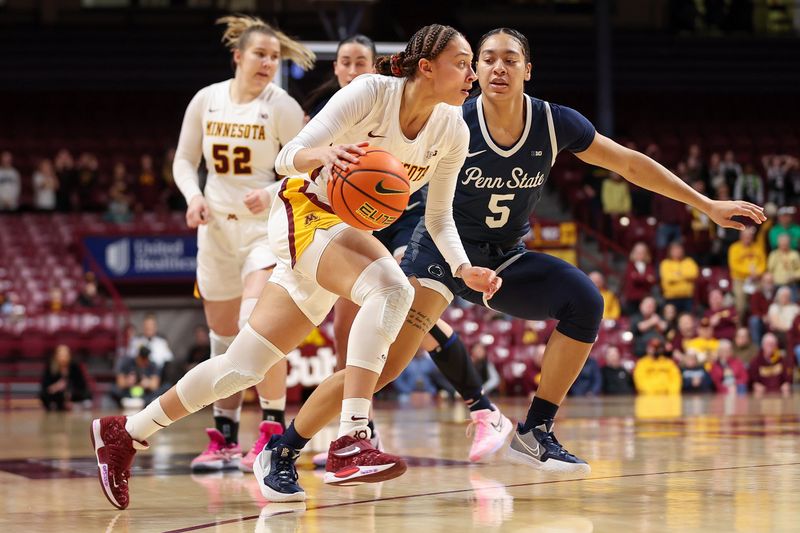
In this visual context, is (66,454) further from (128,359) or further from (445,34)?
(128,359)

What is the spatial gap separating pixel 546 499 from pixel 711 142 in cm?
1918

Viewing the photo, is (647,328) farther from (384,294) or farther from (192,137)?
(384,294)

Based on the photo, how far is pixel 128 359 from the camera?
1433 centimetres

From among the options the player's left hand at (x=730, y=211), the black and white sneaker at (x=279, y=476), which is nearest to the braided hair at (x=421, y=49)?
the player's left hand at (x=730, y=211)

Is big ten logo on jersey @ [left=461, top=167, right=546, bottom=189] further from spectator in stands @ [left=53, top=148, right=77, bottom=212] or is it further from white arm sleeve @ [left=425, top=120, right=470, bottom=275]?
spectator in stands @ [left=53, top=148, right=77, bottom=212]

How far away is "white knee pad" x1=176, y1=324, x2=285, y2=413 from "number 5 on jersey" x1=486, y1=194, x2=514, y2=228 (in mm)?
1374

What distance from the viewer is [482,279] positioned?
4715mm

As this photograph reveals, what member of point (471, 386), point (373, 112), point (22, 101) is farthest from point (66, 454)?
point (22, 101)

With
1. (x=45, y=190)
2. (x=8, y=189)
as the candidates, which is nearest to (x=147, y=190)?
(x=45, y=190)

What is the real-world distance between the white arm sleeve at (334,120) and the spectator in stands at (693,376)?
36.5ft

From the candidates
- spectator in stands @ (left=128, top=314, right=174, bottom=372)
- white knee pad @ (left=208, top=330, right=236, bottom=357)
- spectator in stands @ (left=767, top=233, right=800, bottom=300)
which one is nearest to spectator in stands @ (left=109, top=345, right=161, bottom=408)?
spectator in stands @ (left=128, top=314, right=174, bottom=372)

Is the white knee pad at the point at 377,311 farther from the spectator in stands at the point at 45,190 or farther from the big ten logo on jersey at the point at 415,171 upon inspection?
the spectator in stands at the point at 45,190

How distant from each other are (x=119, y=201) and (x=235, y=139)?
12185 millimetres

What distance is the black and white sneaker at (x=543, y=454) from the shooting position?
17.1 feet
